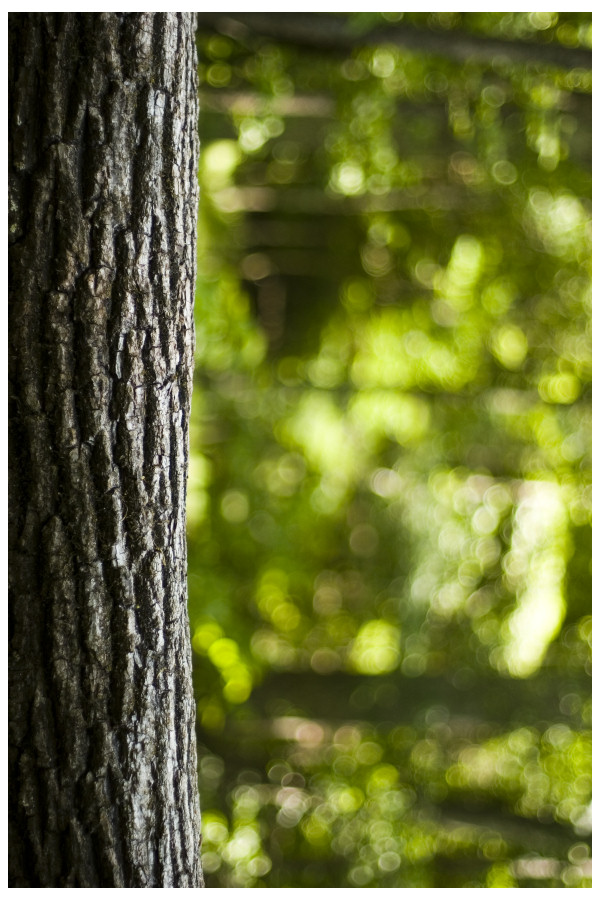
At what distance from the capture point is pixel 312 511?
159 inches

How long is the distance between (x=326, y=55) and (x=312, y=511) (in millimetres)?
2736

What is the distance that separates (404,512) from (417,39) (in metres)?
2.68

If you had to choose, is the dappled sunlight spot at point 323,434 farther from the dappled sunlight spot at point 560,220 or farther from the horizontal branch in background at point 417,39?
the horizontal branch in background at point 417,39

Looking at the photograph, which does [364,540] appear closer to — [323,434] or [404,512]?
[404,512]

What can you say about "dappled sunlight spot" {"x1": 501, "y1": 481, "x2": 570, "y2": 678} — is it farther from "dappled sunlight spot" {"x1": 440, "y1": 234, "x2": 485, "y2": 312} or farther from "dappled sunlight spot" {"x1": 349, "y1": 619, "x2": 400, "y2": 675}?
"dappled sunlight spot" {"x1": 440, "y1": 234, "x2": 485, "y2": 312}

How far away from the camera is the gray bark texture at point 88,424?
47.5 inches

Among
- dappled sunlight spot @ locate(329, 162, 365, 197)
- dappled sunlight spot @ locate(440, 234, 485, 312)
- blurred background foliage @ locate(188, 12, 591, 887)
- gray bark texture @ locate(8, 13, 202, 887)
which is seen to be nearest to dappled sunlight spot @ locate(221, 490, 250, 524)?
blurred background foliage @ locate(188, 12, 591, 887)

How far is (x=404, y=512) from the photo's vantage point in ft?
13.1

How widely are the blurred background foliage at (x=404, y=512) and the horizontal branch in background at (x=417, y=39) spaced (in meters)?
0.38

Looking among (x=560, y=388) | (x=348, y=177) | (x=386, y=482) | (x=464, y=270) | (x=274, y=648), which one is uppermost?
(x=348, y=177)

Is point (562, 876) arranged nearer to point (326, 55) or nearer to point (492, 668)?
point (492, 668)

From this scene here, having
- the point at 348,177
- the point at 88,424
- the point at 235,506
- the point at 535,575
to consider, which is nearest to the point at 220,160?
the point at 348,177

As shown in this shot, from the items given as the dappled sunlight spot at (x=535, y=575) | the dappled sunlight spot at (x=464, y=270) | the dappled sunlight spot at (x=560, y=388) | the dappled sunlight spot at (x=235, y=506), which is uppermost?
the dappled sunlight spot at (x=464, y=270)

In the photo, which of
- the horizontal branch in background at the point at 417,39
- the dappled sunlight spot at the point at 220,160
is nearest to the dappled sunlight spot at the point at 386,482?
the dappled sunlight spot at the point at 220,160
